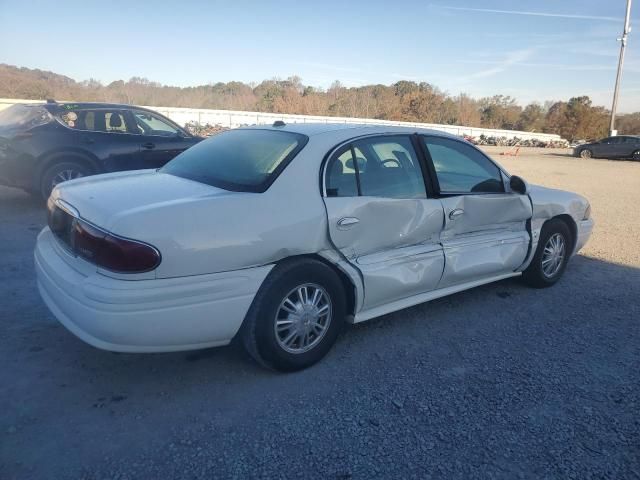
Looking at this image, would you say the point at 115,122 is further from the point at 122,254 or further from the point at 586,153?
the point at 586,153

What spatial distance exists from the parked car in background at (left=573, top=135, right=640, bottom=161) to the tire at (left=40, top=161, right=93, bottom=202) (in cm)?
2813

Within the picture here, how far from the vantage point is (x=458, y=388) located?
2.96m

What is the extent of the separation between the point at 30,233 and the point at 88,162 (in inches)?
65.2

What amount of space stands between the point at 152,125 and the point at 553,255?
6331 mm

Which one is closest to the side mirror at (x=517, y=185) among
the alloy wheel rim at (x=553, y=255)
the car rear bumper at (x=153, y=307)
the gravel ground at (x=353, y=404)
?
the alloy wheel rim at (x=553, y=255)

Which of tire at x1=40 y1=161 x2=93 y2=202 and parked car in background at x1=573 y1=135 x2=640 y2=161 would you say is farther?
parked car in background at x1=573 y1=135 x2=640 y2=161

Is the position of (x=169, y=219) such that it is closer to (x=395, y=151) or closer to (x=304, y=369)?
(x=304, y=369)

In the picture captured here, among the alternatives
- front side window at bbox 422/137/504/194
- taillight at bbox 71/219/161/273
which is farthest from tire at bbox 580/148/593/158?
taillight at bbox 71/219/161/273

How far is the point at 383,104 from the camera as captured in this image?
66.6 metres

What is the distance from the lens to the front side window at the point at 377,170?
3221mm

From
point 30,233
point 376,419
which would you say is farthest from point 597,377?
point 30,233

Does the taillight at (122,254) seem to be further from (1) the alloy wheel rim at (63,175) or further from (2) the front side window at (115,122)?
(2) the front side window at (115,122)

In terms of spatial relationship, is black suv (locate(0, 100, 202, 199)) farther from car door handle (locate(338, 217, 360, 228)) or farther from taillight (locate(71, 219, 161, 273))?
car door handle (locate(338, 217, 360, 228))

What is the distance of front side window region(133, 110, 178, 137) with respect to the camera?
7.80 m
